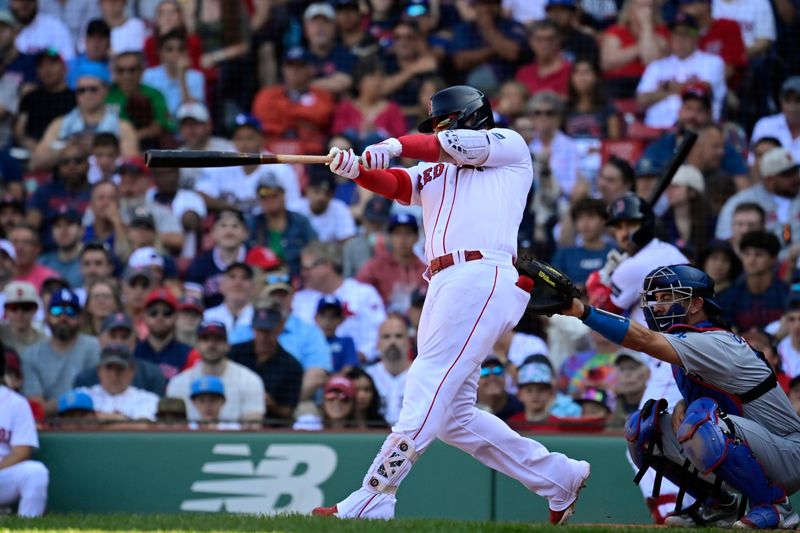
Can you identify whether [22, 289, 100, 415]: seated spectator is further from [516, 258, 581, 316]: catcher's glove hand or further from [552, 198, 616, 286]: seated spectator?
[516, 258, 581, 316]: catcher's glove hand

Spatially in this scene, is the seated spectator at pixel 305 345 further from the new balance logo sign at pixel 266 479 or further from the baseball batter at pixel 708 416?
the baseball batter at pixel 708 416

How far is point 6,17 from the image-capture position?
494 inches

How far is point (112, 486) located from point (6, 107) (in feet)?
16.4

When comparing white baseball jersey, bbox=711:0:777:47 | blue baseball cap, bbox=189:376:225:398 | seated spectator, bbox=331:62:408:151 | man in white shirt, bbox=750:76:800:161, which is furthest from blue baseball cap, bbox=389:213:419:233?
white baseball jersey, bbox=711:0:777:47

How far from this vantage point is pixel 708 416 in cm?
563

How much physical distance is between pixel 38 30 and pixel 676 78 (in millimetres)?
5970

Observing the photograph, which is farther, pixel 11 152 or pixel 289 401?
pixel 11 152

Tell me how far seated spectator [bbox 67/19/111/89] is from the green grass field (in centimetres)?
694

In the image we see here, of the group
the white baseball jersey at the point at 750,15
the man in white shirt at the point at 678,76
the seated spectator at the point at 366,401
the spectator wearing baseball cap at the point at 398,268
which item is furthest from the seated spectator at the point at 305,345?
the white baseball jersey at the point at 750,15

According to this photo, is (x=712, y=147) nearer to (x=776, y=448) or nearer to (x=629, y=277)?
(x=629, y=277)

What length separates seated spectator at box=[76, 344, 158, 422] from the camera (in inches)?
350

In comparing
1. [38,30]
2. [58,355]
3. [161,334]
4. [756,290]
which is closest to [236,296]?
[161,334]

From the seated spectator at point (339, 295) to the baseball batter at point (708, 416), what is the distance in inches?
153

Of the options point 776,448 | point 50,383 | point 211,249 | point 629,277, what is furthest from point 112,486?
point 776,448
